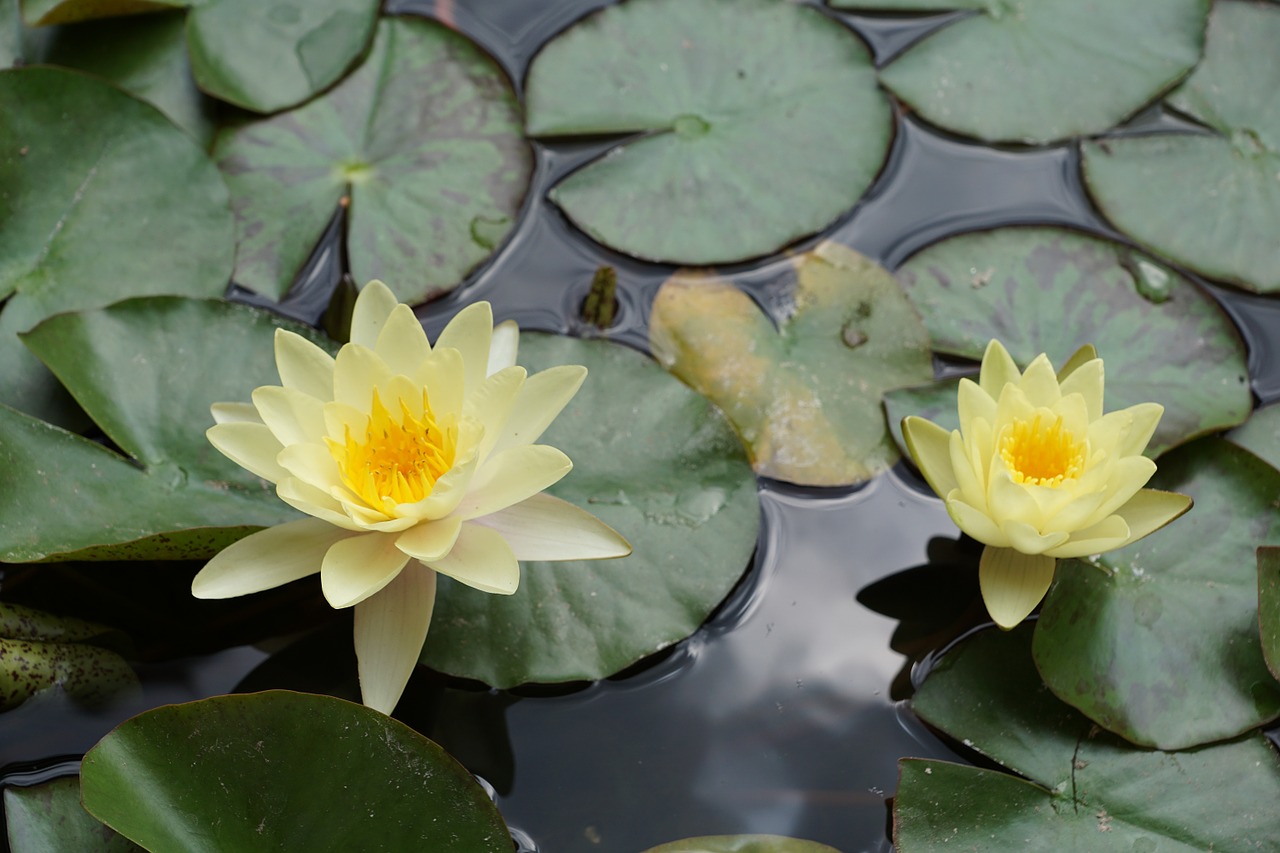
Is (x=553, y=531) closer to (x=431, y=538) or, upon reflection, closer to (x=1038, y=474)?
(x=431, y=538)

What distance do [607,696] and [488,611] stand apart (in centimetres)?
30

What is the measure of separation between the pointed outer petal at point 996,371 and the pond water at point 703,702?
35cm

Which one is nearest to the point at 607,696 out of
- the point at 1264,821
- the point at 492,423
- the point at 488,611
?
the point at 488,611

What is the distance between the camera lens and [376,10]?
8.63 ft

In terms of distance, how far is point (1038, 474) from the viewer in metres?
1.79

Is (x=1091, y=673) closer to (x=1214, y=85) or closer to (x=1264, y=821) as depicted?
(x=1264, y=821)

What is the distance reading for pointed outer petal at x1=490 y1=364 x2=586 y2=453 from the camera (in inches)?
66.3

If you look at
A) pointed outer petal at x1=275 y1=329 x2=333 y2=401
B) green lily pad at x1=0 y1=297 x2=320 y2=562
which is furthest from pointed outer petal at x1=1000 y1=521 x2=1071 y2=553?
green lily pad at x1=0 y1=297 x2=320 y2=562

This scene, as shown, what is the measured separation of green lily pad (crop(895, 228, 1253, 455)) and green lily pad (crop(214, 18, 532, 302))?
1.13 m

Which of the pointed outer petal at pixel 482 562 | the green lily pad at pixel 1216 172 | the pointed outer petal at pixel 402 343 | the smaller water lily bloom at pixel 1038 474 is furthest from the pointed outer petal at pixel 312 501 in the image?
the green lily pad at pixel 1216 172

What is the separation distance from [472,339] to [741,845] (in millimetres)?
1036

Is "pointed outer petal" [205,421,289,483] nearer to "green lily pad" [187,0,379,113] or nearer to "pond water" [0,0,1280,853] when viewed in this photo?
"pond water" [0,0,1280,853]

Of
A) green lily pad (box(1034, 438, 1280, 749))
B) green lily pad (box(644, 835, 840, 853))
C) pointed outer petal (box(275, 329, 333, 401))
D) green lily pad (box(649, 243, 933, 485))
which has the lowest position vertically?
green lily pad (box(644, 835, 840, 853))

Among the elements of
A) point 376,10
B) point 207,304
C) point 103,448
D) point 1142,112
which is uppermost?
point 376,10
